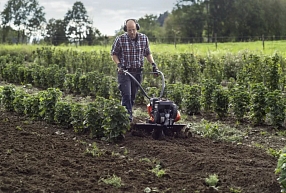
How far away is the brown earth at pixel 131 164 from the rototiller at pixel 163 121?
0.75ft

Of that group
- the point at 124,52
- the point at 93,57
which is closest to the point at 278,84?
the point at 124,52

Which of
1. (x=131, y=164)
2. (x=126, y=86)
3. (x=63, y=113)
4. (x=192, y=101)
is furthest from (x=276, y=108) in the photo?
(x=63, y=113)

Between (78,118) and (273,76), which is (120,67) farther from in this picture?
(273,76)

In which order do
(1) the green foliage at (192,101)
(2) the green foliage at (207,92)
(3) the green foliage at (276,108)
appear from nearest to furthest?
1. (3) the green foliage at (276,108)
2. (2) the green foliage at (207,92)
3. (1) the green foliage at (192,101)

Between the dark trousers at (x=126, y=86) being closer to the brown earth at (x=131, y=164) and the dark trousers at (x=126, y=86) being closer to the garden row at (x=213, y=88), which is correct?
the brown earth at (x=131, y=164)

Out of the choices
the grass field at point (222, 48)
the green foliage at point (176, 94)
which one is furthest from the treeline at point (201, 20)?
the green foliage at point (176, 94)

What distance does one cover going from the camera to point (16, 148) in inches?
313

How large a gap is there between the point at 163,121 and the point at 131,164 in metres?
1.63

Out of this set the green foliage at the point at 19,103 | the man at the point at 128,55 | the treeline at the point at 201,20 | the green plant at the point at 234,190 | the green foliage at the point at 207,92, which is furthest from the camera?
the treeline at the point at 201,20

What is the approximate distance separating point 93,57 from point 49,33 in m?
36.8

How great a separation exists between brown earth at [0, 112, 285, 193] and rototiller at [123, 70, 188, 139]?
229 millimetres

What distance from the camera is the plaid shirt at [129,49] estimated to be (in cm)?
949

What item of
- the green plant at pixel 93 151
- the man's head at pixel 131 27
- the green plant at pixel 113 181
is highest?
the man's head at pixel 131 27

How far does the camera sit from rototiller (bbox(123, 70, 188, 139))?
8562mm
